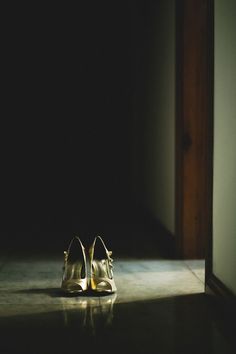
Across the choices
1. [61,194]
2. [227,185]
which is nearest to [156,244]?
[227,185]

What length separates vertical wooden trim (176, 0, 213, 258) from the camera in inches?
158

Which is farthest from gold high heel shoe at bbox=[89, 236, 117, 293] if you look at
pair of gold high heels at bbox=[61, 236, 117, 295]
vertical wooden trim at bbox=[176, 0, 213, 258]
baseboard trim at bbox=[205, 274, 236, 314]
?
vertical wooden trim at bbox=[176, 0, 213, 258]

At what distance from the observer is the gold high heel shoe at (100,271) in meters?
3.04

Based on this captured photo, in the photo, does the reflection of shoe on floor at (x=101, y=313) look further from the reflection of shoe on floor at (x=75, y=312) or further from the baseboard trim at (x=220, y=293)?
the baseboard trim at (x=220, y=293)

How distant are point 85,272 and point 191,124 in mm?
1353

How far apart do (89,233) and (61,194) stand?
209 centimetres

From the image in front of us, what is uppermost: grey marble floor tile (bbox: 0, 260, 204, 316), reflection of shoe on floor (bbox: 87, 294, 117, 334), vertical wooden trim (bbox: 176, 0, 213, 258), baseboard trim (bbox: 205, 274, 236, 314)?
vertical wooden trim (bbox: 176, 0, 213, 258)

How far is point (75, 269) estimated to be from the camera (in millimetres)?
3121

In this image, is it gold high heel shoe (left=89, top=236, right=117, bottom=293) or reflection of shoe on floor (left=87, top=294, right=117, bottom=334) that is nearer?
reflection of shoe on floor (left=87, top=294, right=117, bottom=334)

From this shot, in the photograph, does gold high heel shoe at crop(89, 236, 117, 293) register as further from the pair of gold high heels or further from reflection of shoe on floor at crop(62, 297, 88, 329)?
reflection of shoe on floor at crop(62, 297, 88, 329)

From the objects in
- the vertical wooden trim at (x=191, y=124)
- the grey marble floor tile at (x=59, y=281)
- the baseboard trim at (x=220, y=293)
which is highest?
the vertical wooden trim at (x=191, y=124)

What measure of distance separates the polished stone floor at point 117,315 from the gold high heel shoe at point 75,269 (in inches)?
2.7

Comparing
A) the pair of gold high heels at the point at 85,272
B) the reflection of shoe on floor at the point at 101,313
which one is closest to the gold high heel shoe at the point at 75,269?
the pair of gold high heels at the point at 85,272

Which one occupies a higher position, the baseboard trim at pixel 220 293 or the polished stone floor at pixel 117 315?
the baseboard trim at pixel 220 293
